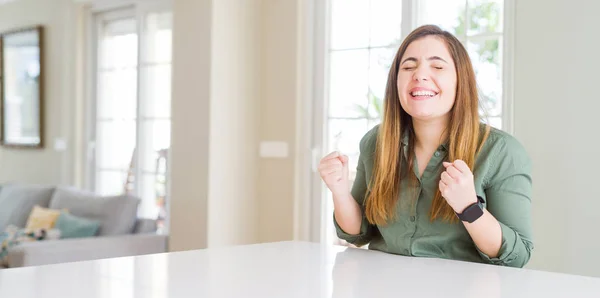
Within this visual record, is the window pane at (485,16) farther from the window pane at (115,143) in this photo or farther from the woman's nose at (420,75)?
the window pane at (115,143)

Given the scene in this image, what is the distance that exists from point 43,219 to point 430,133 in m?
3.67

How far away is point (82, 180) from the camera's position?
5.99 m

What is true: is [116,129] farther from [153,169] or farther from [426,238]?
[426,238]

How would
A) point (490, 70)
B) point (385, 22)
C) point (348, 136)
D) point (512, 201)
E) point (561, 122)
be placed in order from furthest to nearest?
point (348, 136) < point (385, 22) < point (490, 70) < point (561, 122) < point (512, 201)

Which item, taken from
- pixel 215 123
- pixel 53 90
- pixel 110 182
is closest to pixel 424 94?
pixel 215 123

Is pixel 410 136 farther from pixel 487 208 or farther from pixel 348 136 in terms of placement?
pixel 348 136

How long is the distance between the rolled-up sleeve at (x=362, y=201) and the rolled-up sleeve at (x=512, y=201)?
1.11 feet

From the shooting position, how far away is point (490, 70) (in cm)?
355

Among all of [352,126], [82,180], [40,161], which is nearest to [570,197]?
[352,126]

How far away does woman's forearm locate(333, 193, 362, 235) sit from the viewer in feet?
6.15

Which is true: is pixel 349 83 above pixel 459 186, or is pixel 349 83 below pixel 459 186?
above

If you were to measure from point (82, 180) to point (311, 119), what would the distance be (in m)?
2.48

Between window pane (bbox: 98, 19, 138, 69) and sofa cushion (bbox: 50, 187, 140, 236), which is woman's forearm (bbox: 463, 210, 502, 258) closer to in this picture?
sofa cushion (bbox: 50, 187, 140, 236)

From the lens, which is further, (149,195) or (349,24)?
(149,195)
